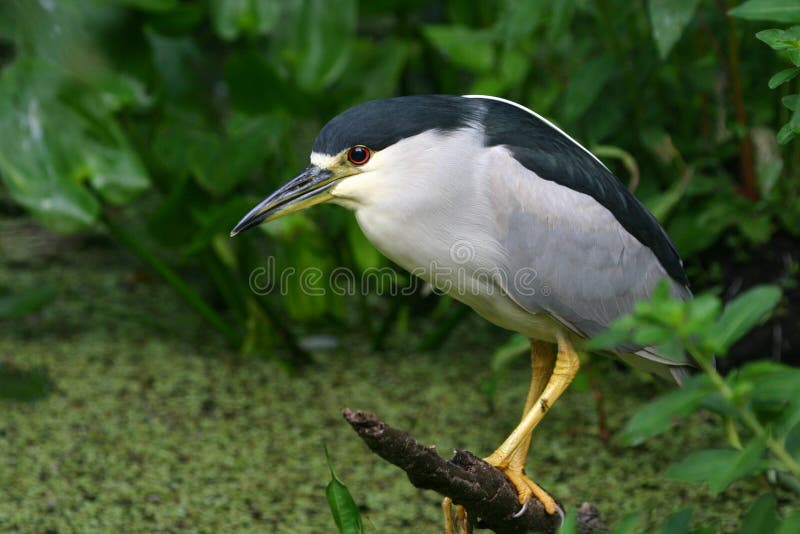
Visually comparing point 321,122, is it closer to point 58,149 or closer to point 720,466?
point 58,149

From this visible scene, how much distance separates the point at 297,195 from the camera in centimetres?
156

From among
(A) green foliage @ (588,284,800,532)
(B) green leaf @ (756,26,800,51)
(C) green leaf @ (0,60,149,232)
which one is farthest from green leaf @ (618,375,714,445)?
(C) green leaf @ (0,60,149,232)

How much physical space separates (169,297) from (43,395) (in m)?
0.65

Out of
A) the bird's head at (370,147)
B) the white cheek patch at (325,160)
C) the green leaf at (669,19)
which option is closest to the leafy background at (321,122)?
the green leaf at (669,19)

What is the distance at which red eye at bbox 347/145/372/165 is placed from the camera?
4.97ft

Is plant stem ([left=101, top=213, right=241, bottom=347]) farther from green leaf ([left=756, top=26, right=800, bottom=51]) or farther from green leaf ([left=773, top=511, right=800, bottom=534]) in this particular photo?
green leaf ([left=773, top=511, right=800, bottom=534])

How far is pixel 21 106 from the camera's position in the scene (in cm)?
255

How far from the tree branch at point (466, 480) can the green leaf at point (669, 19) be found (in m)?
0.92

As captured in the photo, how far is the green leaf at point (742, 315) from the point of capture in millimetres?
1014

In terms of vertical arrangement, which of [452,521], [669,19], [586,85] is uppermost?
[669,19]

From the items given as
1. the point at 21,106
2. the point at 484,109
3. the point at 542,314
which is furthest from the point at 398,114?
the point at 21,106

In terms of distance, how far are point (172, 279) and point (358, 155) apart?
49.4 inches

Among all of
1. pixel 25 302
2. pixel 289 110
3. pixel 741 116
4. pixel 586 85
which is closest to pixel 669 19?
pixel 586 85

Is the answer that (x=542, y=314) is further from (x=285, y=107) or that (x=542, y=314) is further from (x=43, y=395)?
(x=43, y=395)
